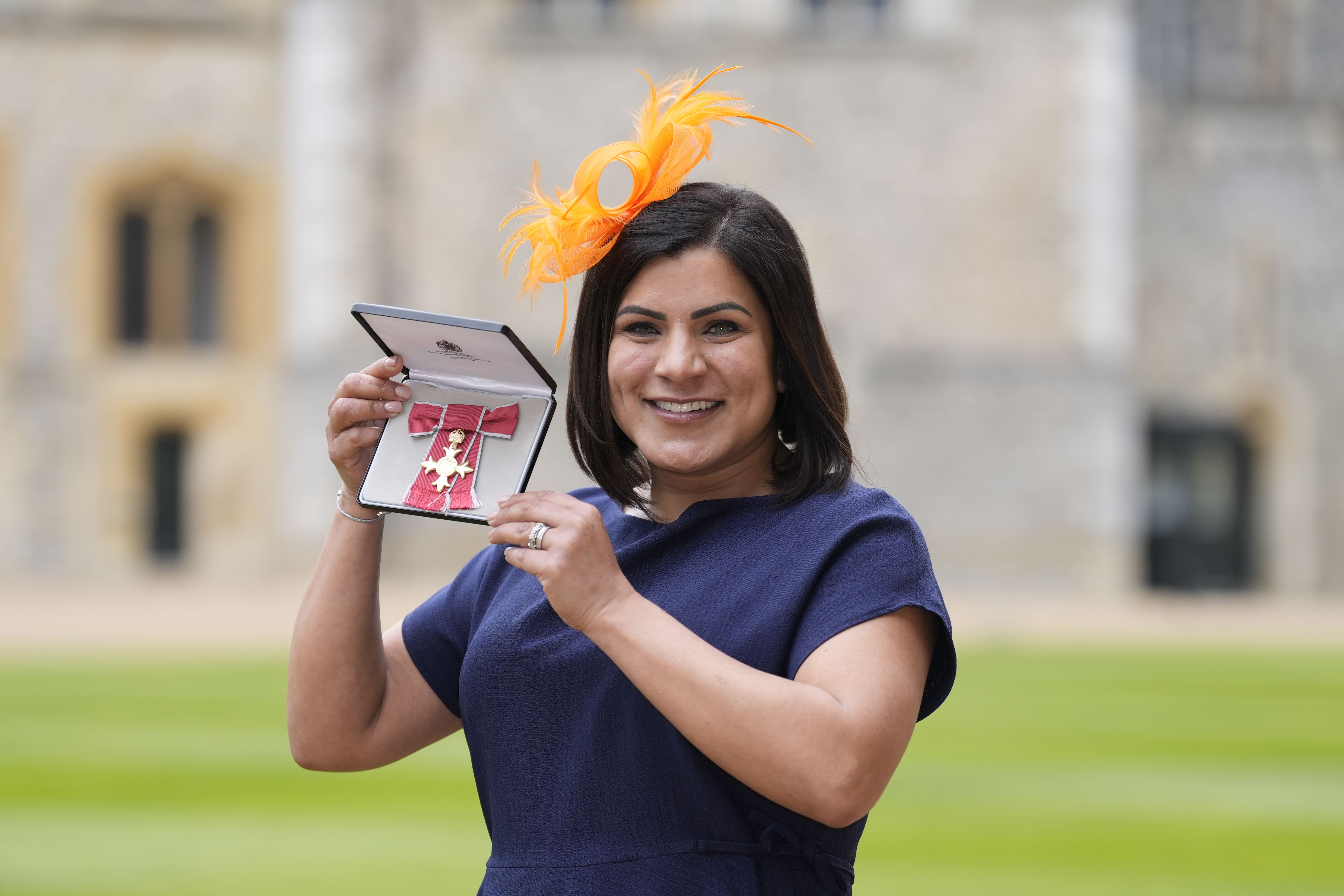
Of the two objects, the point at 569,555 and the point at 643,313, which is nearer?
the point at 569,555

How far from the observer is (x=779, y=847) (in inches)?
78.0

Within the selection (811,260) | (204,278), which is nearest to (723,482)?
(811,260)

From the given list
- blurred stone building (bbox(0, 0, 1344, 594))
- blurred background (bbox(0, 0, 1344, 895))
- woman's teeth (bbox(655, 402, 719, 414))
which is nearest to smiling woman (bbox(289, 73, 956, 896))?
woman's teeth (bbox(655, 402, 719, 414))

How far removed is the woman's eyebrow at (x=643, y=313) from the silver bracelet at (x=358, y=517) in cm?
42

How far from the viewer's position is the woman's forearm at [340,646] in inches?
90.3

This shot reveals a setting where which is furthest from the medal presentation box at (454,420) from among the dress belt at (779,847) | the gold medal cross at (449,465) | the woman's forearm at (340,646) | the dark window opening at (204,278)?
Result: the dark window opening at (204,278)

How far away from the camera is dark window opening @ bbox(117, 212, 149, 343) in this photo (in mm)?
25453

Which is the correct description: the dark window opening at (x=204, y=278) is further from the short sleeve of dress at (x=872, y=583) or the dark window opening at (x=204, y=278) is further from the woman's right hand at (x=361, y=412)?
the short sleeve of dress at (x=872, y=583)

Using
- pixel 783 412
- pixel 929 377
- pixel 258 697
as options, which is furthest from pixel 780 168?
pixel 783 412

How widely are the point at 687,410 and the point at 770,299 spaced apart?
0.17 metres

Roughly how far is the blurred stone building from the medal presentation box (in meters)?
20.0

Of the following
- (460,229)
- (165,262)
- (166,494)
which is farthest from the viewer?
(166,494)

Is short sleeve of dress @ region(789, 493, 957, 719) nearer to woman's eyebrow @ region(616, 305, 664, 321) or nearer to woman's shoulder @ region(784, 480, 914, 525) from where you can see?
woman's shoulder @ region(784, 480, 914, 525)

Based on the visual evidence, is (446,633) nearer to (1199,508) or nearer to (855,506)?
(855,506)
